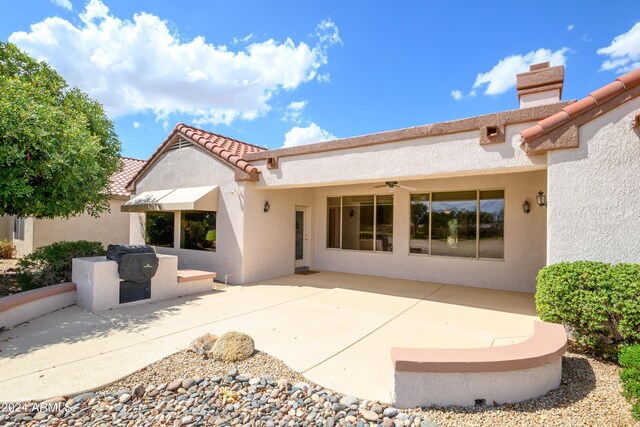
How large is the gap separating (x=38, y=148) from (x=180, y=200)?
20.6 feet

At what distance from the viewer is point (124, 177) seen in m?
26.3

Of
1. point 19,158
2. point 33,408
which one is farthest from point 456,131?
point 19,158

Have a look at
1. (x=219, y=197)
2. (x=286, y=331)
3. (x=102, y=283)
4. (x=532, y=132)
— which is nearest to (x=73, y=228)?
(x=219, y=197)

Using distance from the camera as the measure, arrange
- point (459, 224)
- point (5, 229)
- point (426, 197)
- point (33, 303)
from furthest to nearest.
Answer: point (5, 229) → point (426, 197) → point (459, 224) → point (33, 303)

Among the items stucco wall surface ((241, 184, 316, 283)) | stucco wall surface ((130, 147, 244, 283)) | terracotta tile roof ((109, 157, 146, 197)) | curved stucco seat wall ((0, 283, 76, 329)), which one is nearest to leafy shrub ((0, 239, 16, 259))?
terracotta tile roof ((109, 157, 146, 197))

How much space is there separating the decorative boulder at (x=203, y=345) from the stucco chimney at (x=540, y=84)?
12.9 m

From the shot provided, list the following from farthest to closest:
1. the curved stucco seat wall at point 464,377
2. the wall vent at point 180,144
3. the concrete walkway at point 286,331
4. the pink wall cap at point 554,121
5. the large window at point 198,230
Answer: the wall vent at point 180,144 → the large window at point 198,230 → the pink wall cap at point 554,121 → the concrete walkway at point 286,331 → the curved stucco seat wall at point 464,377

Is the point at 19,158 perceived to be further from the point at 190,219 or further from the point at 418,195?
the point at 418,195

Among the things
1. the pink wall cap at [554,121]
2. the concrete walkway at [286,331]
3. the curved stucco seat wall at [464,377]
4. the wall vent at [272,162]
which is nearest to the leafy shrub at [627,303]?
the concrete walkway at [286,331]

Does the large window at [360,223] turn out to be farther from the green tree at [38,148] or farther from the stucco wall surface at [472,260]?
the green tree at [38,148]

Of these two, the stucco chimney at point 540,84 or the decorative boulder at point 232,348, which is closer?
the decorative boulder at point 232,348

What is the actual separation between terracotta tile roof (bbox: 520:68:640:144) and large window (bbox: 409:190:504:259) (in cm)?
615

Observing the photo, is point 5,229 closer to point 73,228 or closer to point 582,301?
point 73,228

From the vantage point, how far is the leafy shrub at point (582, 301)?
21.4ft
